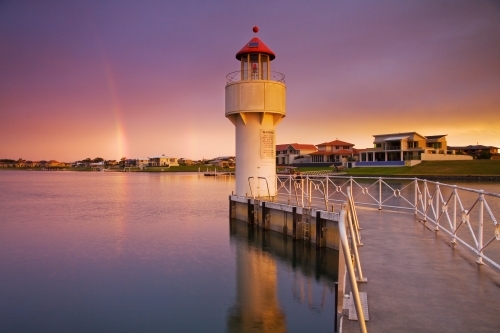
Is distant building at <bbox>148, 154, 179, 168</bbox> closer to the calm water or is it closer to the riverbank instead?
the riverbank

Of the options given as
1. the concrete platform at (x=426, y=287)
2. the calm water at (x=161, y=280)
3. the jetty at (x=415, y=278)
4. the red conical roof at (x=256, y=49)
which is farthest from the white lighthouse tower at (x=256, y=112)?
the concrete platform at (x=426, y=287)

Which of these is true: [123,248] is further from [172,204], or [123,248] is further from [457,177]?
[457,177]

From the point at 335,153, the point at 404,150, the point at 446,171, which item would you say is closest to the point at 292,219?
the point at 446,171

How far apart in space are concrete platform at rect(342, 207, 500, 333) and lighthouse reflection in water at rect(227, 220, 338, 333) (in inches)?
105

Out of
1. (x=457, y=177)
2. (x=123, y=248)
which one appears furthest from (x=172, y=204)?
(x=457, y=177)

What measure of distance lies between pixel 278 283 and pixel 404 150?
73255 millimetres

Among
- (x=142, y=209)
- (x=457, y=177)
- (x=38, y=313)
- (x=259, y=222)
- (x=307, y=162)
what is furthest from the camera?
(x=307, y=162)

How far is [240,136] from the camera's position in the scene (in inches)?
826

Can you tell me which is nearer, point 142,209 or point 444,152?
point 142,209

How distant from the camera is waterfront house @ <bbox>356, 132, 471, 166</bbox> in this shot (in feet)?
253

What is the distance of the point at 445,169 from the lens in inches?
2584

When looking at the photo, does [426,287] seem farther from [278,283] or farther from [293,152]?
[293,152]

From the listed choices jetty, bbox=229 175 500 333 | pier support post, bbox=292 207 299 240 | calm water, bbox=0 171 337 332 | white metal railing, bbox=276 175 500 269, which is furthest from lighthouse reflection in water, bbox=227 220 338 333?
jetty, bbox=229 175 500 333

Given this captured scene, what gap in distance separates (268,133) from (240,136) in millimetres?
1555
